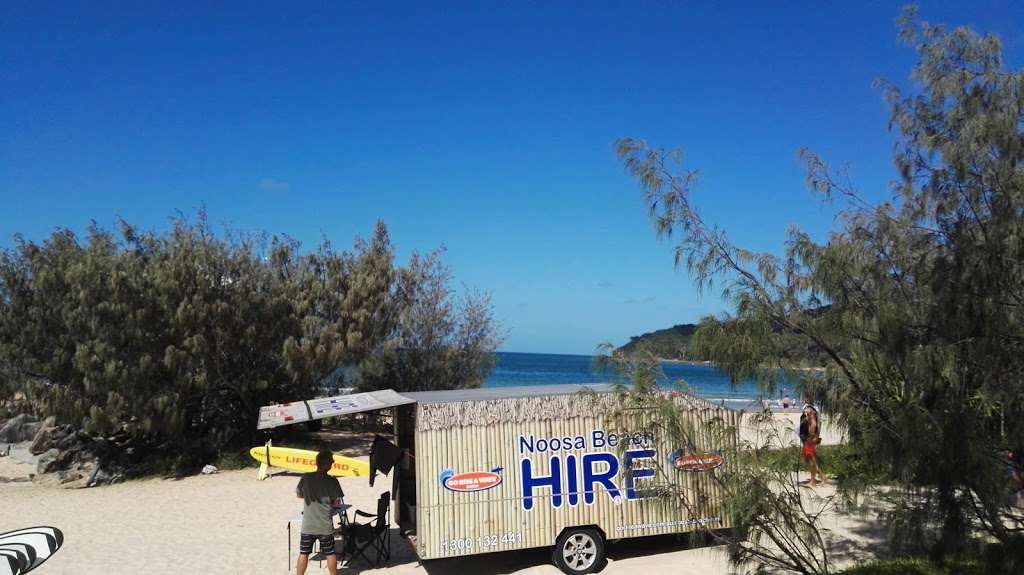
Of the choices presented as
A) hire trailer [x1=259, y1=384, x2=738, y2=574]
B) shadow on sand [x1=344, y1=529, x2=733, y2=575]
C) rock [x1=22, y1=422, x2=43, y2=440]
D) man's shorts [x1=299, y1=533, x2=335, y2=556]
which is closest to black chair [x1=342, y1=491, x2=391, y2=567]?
shadow on sand [x1=344, y1=529, x2=733, y2=575]

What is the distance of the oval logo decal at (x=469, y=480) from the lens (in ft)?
27.2

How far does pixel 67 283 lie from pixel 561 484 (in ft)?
45.0

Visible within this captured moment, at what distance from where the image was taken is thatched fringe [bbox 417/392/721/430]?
27.2ft

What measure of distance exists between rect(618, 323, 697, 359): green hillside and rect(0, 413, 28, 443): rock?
2486cm

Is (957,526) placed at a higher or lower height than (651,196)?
lower

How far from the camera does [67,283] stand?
54.7 ft

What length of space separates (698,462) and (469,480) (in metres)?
3.49

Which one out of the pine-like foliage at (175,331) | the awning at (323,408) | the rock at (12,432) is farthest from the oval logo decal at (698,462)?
the rock at (12,432)

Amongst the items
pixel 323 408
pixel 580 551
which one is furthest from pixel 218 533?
pixel 580 551

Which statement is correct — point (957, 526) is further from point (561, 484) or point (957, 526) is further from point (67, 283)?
point (67, 283)

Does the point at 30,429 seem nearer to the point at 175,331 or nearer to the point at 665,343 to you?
the point at 175,331

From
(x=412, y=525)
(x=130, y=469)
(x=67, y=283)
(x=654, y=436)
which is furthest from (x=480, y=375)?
(x=654, y=436)

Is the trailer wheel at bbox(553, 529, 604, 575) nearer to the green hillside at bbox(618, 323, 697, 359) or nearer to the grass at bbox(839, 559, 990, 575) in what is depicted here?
the grass at bbox(839, 559, 990, 575)

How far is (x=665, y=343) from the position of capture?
5.71m
